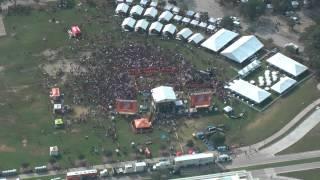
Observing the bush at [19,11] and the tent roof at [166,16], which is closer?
the tent roof at [166,16]

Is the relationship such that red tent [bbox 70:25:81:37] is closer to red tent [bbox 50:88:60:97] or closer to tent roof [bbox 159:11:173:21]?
tent roof [bbox 159:11:173:21]

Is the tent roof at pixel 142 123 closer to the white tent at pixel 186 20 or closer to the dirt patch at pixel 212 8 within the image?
the white tent at pixel 186 20

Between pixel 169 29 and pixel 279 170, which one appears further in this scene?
pixel 169 29

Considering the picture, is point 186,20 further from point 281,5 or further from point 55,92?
point 55,92

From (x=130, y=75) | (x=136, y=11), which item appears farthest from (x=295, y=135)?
(x=136, y=11)

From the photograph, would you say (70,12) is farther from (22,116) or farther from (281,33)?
(281,33)

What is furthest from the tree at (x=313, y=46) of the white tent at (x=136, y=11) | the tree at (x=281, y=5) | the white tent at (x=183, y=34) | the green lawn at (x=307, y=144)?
the white tent at (x=136, y=11)
